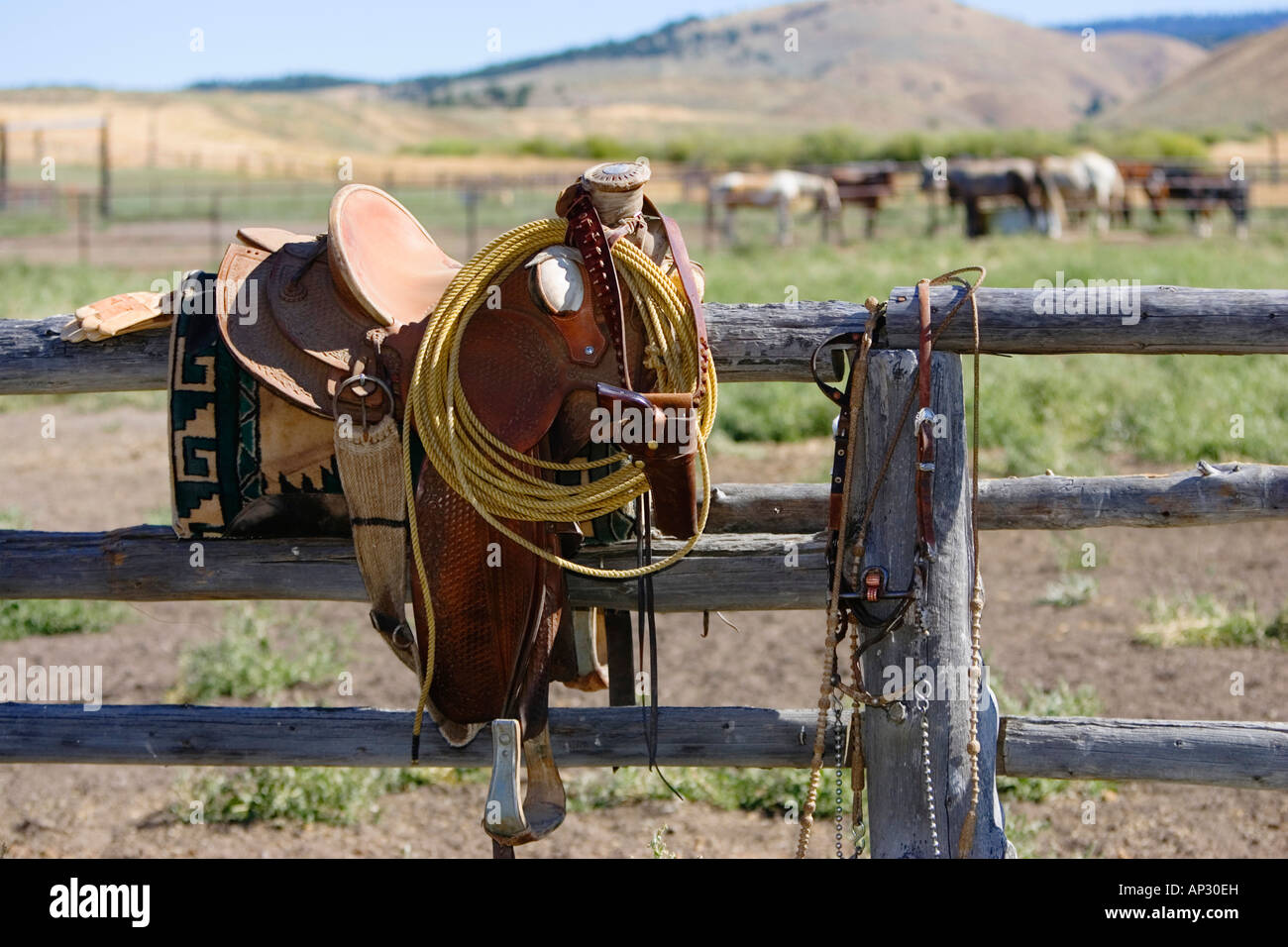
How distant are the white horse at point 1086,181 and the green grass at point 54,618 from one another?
18247 millimetres

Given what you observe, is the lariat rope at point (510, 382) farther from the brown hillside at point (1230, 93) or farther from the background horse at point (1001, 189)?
the brown hillside at point (1230, 93)

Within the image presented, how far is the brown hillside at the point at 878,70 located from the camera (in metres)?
116

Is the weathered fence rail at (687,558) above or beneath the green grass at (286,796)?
above

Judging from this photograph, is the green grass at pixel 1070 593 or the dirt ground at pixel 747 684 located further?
the green grass at pixel 1070 593

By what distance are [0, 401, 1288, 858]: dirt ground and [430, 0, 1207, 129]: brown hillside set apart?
300 feet

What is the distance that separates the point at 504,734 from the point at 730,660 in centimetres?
246

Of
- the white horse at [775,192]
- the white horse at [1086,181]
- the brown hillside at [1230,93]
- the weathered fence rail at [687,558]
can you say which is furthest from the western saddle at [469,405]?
the brown hillside at [1230,93]

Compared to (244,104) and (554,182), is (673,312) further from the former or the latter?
(244,104)

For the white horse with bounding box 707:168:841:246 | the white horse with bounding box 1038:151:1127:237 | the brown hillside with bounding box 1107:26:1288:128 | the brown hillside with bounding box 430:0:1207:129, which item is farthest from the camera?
the brown hillside with bounding box 430:0:1207:129

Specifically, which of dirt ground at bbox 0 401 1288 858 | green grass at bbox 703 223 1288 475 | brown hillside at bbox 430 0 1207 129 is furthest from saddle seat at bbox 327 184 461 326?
brown hillside at bbox 430 0 1207 129

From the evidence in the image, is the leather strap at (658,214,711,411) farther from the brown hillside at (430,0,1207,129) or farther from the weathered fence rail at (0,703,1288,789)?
the brown hillside at (430,0,1207,129)

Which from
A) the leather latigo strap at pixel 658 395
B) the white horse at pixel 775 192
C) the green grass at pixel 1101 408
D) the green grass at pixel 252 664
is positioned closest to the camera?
the leather latigo strap at pixel 658 395

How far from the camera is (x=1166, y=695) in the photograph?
4289mm

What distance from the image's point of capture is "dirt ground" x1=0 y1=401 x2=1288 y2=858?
3523mm
